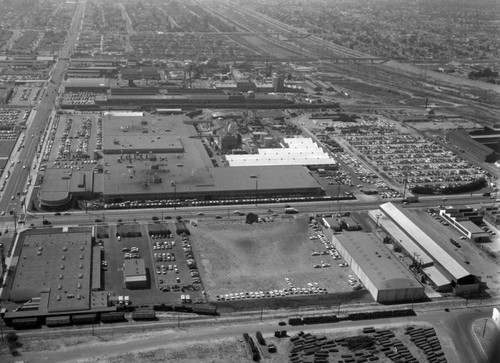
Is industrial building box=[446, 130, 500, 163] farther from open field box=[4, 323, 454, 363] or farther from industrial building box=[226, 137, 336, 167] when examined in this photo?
open field box=[4, 323, 454, 363]

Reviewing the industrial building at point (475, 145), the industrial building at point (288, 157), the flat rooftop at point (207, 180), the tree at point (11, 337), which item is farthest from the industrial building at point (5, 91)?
the industrial building at point (475, 145)

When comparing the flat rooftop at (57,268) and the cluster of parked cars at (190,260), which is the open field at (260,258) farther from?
the flat rooftop at (57,268)

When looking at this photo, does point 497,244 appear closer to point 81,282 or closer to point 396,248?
point 396,248

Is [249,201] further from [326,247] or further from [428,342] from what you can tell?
[428,342]


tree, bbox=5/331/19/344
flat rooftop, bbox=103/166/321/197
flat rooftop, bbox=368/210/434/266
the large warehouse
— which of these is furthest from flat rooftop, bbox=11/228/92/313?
flat rooftop, bbox=368/210/434/266

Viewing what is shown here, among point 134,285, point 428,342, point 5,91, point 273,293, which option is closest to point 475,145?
point 428,342

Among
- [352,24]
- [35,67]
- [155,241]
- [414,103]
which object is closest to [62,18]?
[35,67]
